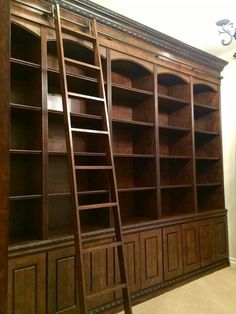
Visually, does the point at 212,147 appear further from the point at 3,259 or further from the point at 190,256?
the point at 3,259

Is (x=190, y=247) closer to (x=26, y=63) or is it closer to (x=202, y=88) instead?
(x=202, y=88)

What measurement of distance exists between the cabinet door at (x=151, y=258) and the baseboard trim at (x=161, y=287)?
0.21 ft

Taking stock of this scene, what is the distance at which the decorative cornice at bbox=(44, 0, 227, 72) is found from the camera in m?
2.41

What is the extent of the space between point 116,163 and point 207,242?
1562 mm

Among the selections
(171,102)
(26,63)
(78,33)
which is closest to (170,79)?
(171,102)

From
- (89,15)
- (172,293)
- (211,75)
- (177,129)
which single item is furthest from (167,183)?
(89,15)

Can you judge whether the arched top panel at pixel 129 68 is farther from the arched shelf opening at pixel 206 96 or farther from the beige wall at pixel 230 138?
the beige wall at pixel 230 138

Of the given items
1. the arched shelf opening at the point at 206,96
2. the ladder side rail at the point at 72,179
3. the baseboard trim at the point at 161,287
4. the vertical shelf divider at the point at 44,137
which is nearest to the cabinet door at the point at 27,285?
the vertical shelf divider at the point at 44,137

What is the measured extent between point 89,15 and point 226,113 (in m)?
2.35

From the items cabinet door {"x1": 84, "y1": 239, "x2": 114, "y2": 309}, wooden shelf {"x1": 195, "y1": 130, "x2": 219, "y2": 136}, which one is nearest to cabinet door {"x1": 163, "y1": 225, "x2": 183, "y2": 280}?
cabinet door {"x1": 84, "y1": 239, "x2": 114, "y2": 309}

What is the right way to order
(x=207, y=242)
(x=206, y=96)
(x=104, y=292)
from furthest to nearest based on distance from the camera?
(x=206, y=96) < (x=207, y=242) < (x=104, y=292)

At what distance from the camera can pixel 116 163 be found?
3189mm

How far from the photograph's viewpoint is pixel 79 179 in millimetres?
2834

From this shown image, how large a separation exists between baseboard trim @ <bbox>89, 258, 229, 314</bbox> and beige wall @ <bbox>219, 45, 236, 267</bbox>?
0.38 meters
